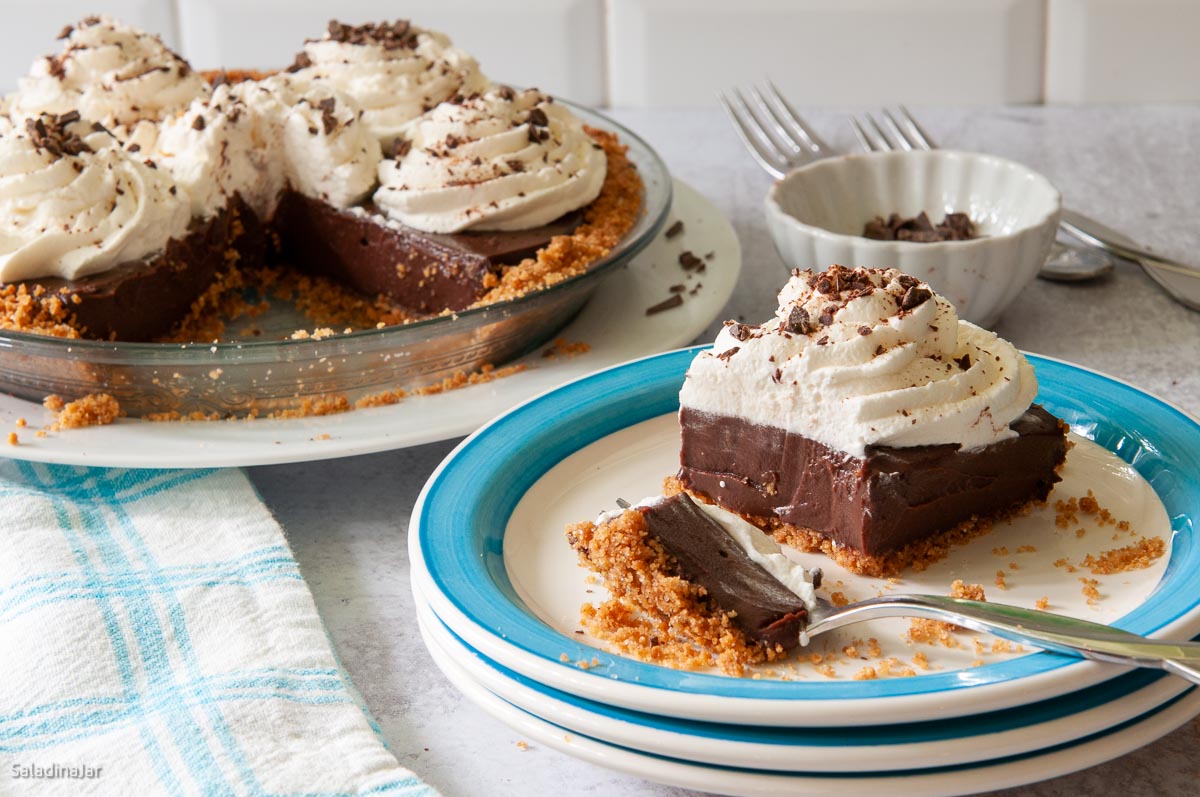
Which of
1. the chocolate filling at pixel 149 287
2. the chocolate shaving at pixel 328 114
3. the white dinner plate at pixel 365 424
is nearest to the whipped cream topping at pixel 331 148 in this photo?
the chocolate shaving at pixel 328 114

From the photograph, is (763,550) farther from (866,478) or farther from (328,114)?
(328,114)

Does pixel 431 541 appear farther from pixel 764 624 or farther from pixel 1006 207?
pixel 1006 207

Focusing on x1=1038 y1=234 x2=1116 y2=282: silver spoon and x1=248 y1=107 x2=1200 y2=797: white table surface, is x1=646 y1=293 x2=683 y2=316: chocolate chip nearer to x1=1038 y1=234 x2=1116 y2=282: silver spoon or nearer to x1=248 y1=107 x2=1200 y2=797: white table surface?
x1=248 y1=107 x2=1200 y2=797: white table surface

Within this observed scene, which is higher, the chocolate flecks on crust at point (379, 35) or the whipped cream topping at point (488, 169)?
the chocolate flecks on crust at point (379, 35)

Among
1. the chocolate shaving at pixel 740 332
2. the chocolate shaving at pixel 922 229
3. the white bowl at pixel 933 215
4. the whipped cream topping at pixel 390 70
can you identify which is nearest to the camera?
the chocolate shaving at pixel 740 332

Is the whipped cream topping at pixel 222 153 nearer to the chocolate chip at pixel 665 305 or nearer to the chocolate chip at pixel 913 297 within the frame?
the chocolate chip at pixel 665 305

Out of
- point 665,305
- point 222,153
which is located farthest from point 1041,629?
point 222,153
